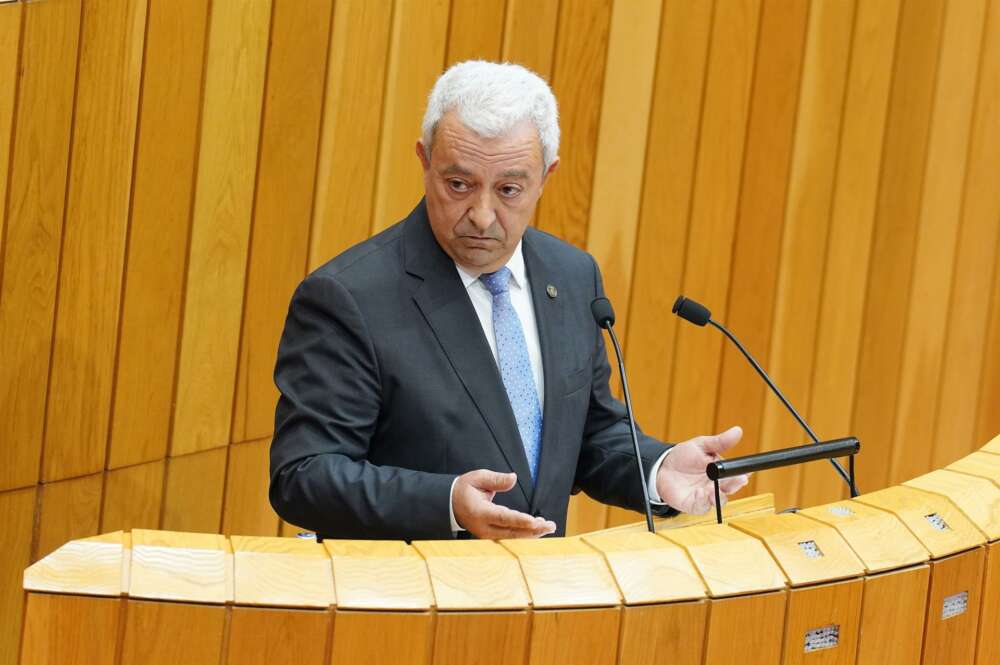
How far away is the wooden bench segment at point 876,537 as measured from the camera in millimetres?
1621

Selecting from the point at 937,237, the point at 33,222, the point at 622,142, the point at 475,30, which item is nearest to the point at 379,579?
the point at 33,222

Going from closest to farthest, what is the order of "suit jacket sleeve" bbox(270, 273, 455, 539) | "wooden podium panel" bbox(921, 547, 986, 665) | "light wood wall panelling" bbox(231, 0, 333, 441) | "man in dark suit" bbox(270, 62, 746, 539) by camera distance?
"wooden podium panel" bbox(921, 547, 986, 665), "suit jacket sleeve" bbox(270, 273, 455, 539), "man in dark suit" bbox(270, 62, 746, 539), "light wood wall panelling" bbox(231, 0, 333, 441)

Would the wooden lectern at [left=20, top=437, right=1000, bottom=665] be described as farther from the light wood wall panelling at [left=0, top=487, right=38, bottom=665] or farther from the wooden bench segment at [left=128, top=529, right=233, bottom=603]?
the light wood wall panelling at [left=0, top=487, right=38, bottom=665]

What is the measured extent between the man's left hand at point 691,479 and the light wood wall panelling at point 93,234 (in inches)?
45.0

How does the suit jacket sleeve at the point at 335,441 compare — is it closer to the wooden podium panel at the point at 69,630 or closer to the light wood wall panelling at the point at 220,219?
the wooden podium panel at the point at 69,630

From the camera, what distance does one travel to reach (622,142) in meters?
3.58

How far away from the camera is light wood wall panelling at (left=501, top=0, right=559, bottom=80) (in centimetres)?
332

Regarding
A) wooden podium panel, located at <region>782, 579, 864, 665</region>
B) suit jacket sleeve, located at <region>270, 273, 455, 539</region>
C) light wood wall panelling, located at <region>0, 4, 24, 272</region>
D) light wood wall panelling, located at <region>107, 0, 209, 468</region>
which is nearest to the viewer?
wooden podium panel, located at <region>782, 579, 864, 665</region>

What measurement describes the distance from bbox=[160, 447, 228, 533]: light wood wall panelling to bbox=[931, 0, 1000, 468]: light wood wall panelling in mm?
2145

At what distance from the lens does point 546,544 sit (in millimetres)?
1532

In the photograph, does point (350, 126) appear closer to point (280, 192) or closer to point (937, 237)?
point (280, 192)

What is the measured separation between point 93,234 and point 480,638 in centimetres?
150

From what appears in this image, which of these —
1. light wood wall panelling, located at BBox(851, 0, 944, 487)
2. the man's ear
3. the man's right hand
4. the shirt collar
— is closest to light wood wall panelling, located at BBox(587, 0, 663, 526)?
light wood wall panelling, located at BBox(851, 0, 944, 487)

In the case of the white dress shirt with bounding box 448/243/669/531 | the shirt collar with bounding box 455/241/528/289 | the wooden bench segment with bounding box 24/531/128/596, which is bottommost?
the wooden bench segment with bounding box 24/531/128/596
